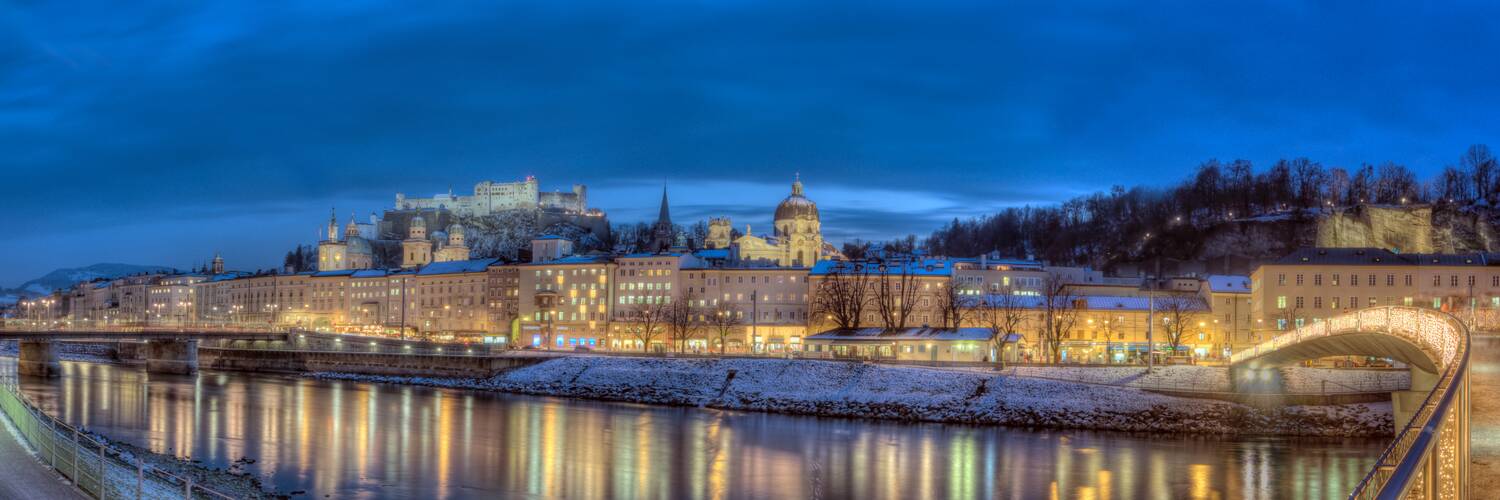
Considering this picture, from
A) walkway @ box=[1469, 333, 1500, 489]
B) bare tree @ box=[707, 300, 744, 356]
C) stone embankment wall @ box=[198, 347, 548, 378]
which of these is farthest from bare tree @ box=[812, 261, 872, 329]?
walkway @ box=[1469, 333, 1500, 489]

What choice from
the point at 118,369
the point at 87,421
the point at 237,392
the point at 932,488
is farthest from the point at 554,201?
the point at 932,488

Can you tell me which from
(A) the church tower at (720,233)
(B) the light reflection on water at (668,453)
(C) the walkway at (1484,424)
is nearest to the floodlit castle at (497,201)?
(A) the church tower at (720,233)

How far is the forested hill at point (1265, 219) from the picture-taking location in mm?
105375

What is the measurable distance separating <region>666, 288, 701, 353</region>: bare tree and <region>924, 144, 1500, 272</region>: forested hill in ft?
159

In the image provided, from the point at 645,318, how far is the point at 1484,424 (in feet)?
253

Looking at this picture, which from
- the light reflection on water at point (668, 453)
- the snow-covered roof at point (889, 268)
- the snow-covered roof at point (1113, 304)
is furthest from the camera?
the snow-covered roof at point (889, 268)

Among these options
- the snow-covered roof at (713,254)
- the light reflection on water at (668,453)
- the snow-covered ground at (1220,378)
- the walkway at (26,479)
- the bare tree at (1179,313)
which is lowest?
the light reflection on water at (668,453)

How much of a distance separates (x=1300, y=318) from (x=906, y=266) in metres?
32.6

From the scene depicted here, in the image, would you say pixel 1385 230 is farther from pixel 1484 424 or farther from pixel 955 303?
pixel 1484 424

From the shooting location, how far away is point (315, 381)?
65.2m

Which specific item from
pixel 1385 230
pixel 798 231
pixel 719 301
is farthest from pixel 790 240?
pixel 1385 230

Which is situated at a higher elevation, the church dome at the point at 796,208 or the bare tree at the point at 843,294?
the church dome at the point at 796,208

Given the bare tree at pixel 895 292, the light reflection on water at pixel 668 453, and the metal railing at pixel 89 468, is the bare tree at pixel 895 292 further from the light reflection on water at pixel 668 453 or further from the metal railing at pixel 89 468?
the metal railing at pixel 89 468

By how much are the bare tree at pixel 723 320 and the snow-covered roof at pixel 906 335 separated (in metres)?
12.5
